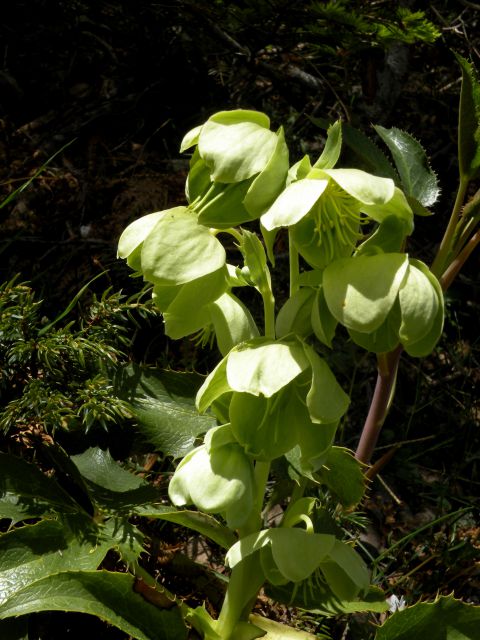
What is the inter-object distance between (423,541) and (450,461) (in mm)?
212

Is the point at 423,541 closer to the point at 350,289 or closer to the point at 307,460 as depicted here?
the point at 307,460

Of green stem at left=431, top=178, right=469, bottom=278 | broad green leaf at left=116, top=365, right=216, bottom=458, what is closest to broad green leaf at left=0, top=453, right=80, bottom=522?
broad green leaf at left=116, top=365, right=216, bottom=458

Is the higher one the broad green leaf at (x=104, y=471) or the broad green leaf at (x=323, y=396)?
the broad green leaf at (x=323, y=396)

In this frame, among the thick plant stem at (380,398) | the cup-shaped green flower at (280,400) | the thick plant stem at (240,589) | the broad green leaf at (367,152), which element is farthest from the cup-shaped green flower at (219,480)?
the broad green leaf at (367,152)

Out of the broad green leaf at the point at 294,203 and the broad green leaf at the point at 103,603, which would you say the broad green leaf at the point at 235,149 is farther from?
the broad green leaf at the point at 103,603

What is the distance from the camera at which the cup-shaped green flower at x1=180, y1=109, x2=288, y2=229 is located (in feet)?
2.52

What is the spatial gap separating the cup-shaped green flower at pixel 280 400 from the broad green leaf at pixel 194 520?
0.17 metres

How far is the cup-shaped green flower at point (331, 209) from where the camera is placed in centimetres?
73

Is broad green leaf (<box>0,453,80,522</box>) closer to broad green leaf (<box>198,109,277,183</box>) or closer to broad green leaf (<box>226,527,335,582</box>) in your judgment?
broad green leaf (<box>226,527,335,582</box>)

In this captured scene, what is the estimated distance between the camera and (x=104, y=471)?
1053 millimetres

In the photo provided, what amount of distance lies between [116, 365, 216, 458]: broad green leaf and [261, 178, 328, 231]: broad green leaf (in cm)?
41

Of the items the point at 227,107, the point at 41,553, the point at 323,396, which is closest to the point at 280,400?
the point at 323,396

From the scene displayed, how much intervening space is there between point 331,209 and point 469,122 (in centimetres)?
35

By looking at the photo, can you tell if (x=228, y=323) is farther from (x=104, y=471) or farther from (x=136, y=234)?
(x=104, y=471)
